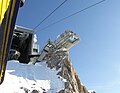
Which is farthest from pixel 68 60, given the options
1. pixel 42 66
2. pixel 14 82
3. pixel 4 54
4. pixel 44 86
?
pixel 4 54

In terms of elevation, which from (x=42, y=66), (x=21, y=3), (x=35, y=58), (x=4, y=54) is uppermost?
(x=35, y=58)

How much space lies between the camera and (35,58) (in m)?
22.7

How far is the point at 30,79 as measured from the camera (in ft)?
52.6

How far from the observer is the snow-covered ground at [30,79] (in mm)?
14170

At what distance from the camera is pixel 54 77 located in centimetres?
1697

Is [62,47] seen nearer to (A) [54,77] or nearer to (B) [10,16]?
(A) [54,77]

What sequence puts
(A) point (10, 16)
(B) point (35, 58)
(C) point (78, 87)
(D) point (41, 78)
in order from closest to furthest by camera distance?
1. (A) point (10, 16)
2. (D) point (41, 78)
3. (C) point (78, 87)
4. (B) point (35, 58)

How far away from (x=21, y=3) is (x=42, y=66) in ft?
43.9

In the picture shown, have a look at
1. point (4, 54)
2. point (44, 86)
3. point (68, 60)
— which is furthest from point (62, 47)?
point (4, 54)

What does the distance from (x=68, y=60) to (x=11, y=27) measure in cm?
1347

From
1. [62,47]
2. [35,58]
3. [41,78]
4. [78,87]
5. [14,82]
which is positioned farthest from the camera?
[35,58]

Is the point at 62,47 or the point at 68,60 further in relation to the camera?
the point at 62,47

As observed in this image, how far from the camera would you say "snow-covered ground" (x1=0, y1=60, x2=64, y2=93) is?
14170mm

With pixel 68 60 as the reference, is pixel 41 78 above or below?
below
